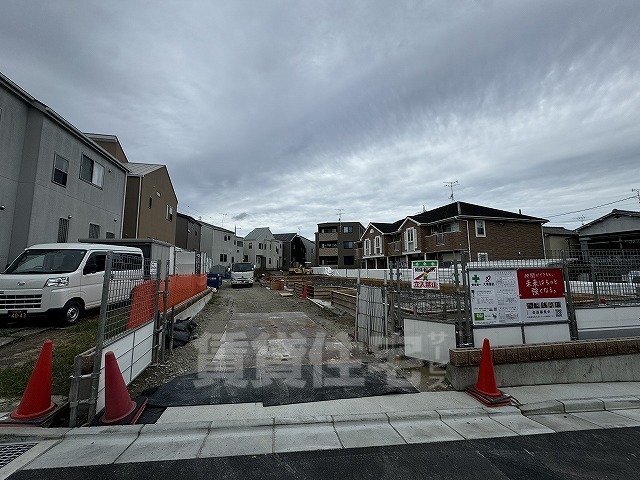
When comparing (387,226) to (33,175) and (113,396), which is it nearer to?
(33,175)

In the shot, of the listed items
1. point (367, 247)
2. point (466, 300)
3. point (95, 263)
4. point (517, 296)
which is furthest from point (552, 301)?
point (367, 247)

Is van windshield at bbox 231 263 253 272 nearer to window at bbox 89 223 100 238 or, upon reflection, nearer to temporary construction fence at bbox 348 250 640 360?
window at bbox 89 223 100 238

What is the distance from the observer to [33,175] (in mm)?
10688

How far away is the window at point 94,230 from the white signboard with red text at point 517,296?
15.9m

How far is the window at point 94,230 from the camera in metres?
13.9

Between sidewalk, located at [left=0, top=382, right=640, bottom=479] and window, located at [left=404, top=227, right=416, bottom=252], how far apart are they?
26253 millimetres

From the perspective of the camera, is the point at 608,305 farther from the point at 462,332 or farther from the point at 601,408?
the point at 462,332

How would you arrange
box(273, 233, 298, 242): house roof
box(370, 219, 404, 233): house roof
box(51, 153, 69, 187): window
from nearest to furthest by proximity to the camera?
box(51, 153, 69, 187): window
box(370, 219, 404, 233): house roof
box(273, 233, 298, 242): house roof

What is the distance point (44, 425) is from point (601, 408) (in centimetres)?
703

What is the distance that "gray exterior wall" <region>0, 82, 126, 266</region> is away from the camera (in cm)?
1021

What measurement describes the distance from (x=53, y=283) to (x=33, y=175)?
20.7 feet

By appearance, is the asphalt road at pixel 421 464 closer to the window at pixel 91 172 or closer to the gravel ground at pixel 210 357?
the gravel ground at pixel 210 357

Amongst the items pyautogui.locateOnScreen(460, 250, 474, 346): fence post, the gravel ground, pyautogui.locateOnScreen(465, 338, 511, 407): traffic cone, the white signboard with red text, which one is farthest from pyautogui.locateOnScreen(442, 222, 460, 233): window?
pyautogui.locateOnScreen(465, 338, 511, 407): traffic cone

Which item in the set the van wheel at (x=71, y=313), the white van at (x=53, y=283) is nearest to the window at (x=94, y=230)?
the white van at (x=53, y=283)
